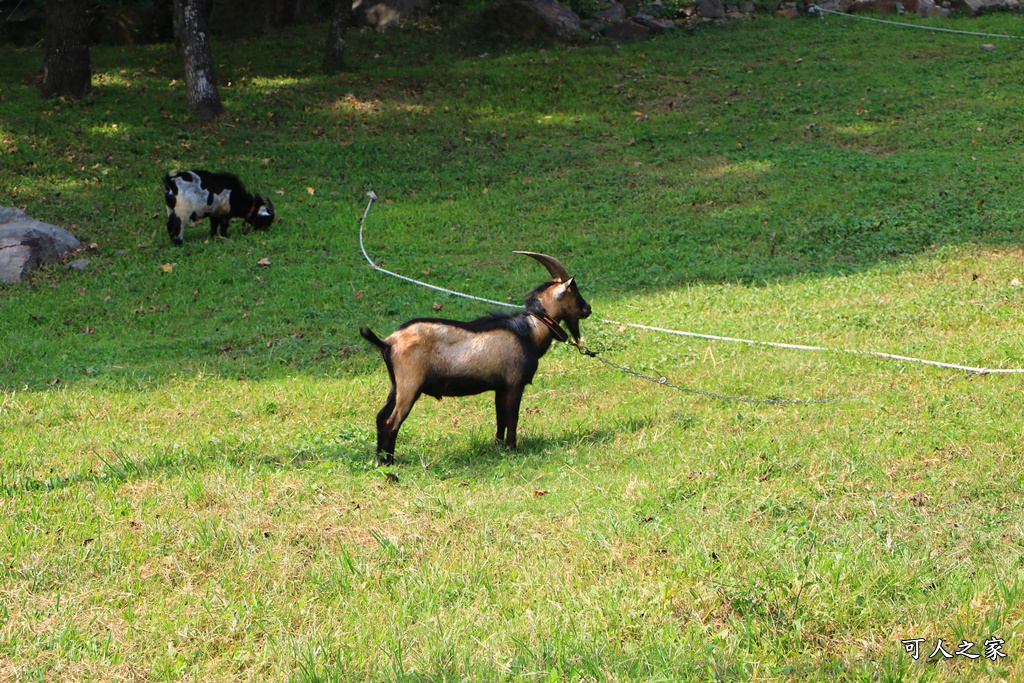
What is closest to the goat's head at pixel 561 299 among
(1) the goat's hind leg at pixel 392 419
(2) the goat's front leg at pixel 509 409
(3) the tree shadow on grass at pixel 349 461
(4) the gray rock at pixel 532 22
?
(2) the goat's front leg at pixel 509 409

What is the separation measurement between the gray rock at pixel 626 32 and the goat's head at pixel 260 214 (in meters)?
12.0

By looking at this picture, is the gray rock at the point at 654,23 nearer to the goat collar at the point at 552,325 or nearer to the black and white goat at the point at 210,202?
the black and white goat at the point at 210,202

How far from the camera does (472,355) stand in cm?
668

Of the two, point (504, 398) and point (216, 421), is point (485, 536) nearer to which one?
point (504, 398)

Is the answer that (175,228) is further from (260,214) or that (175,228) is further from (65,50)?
(65,50)

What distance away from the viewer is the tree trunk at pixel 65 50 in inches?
728

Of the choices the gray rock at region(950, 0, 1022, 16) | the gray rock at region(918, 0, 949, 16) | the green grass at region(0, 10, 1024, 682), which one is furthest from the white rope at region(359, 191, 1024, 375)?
the gray rock at region(950, 0, 1022, 16)

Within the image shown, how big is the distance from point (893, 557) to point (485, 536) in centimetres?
192

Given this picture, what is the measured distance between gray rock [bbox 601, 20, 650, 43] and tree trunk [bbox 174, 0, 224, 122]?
9.52m

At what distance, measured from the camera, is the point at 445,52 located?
23.0m

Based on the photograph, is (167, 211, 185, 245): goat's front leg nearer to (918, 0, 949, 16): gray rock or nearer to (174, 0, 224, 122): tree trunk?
(174, 0, 224, 122): tree trunk

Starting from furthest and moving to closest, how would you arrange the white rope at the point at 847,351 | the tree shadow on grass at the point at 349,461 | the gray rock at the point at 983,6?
the gray rock at the point at 983,6 < the white rope at the point at 847,351 < the tree shadow on grass at the point at 349,461

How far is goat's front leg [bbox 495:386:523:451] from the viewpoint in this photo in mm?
6863

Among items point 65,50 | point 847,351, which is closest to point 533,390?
point 847,351
